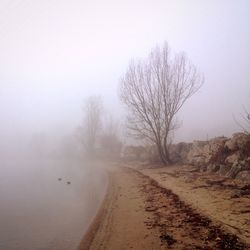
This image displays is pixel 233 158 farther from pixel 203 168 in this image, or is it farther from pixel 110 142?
pixel 110 142

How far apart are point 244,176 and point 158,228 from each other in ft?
24.2

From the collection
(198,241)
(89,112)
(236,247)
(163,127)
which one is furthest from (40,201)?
(89,112)

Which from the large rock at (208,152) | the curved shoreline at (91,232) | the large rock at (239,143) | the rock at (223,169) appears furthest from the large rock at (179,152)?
the curved shoreline at (91,232)

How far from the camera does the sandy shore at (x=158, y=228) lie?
691 centimetres

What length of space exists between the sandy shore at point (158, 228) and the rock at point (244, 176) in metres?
3.59

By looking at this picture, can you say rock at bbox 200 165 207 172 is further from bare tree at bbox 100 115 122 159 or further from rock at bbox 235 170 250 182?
bare tree at bbox 100 115 122 159

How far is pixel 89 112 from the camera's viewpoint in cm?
5634

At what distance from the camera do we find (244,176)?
13.9m

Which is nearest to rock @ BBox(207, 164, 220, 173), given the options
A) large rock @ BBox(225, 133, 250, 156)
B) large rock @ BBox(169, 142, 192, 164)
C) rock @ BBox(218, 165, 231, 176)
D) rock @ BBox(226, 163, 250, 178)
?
rock @ BBox(218, 165, 231, 176)

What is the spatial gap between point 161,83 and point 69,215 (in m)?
17.2

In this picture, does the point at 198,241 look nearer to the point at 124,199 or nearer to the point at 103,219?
the point at 103,219

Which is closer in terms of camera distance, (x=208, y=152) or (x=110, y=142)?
(x=208, y=152)

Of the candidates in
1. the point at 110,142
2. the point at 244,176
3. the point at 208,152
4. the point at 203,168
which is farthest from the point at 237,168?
the point at 110,142

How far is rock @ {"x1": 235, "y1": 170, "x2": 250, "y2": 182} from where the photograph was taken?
44.9ft
